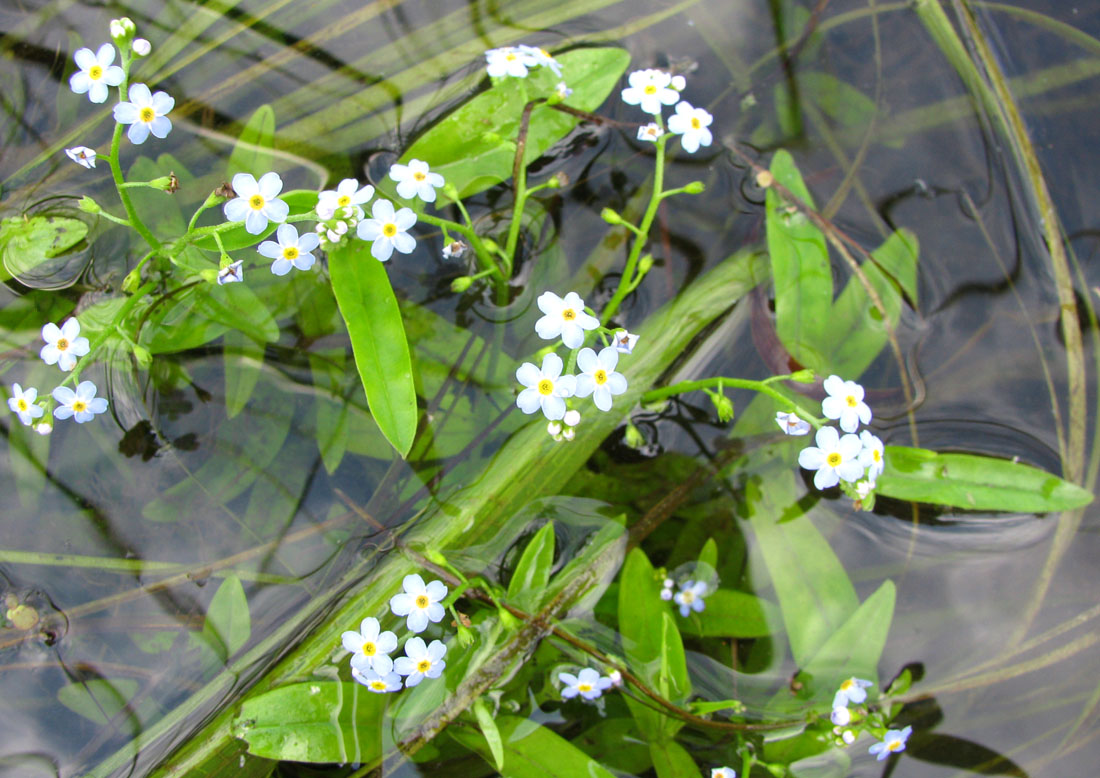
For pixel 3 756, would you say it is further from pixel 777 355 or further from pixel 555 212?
pixel 777 355

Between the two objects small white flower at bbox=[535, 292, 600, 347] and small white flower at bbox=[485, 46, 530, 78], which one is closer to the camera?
small white flower at bbox=[535, 292, 600, 347]

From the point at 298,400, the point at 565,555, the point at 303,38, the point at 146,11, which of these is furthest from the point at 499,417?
the point at 146,11

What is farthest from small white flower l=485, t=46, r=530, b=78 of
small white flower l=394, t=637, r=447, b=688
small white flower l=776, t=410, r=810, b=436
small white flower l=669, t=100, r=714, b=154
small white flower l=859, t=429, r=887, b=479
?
small white flower l=394, t=637, r=447, b=688

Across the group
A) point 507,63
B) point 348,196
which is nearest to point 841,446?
point 348,196

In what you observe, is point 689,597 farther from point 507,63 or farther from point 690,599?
point 507,63

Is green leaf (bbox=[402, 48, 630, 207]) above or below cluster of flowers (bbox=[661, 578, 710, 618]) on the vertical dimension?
above

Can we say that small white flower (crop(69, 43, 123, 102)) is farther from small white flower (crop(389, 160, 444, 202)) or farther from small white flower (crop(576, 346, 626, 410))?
small white flower (crop(576, 346, 626, 410))
